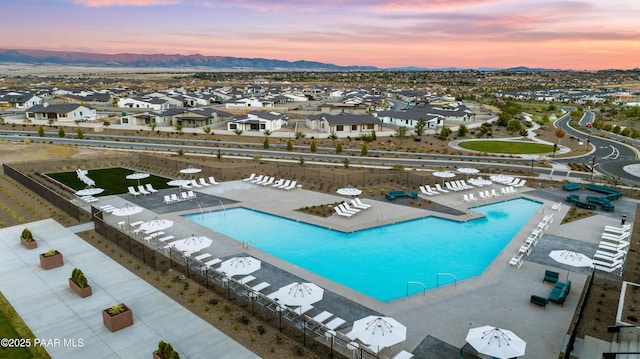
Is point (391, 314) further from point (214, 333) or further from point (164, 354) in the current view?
point (164, 354)

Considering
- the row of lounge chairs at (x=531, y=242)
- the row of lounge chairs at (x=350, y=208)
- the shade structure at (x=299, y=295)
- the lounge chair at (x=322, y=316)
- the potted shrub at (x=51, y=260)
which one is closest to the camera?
the shade structure at (x=299, y=295)

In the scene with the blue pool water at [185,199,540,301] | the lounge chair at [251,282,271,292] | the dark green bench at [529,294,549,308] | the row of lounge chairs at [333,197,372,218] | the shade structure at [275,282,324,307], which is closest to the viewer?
the shade structure at [275,282,324,307]

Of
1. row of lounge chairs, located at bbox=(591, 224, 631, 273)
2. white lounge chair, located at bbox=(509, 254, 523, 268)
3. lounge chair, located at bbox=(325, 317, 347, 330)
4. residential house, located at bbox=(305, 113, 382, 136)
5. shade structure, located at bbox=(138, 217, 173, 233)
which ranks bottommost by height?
lounge chair, located at bbox=(325, 317, 347, 330)

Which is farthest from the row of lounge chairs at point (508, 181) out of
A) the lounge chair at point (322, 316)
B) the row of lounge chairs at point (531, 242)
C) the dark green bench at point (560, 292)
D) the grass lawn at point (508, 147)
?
the lounge chair at point (322, 316)

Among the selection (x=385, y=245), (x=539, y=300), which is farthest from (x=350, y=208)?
(x=539, y=300)

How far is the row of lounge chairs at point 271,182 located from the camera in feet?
128

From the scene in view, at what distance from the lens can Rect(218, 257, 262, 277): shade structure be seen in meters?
18.9

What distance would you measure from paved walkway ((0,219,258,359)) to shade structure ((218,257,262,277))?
8.18 feet

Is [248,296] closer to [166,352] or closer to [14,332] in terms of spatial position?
[166,352]

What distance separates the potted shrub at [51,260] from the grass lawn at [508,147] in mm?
54024

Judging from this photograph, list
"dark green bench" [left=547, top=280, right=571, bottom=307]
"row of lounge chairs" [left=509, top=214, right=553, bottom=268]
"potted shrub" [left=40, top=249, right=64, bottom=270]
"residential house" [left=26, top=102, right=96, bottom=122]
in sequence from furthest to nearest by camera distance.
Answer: "residential house" [left=26, top=102, right=96, bottom=122] < "row of lounge chairs" [left=509, top=214, right=553, bottom=268] < "potted shrub" [left=40, top=249, right=64, bottom=270] < "dark green bench" [left=547, top=280, right=571, bottom=307]

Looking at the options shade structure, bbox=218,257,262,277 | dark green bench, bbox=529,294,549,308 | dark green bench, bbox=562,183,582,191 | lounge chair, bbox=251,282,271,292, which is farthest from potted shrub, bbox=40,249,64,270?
dark green bench, bbox=562,183,582,191

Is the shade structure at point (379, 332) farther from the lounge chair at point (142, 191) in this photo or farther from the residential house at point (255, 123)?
the residential house at point (255, 123)

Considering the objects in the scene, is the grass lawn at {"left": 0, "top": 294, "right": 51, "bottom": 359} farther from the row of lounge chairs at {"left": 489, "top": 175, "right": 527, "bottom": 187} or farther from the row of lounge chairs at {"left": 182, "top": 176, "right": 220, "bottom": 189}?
the row of lounge chairs at {"left": 489, "top": 175, "right": 527, "bottom": 187}
